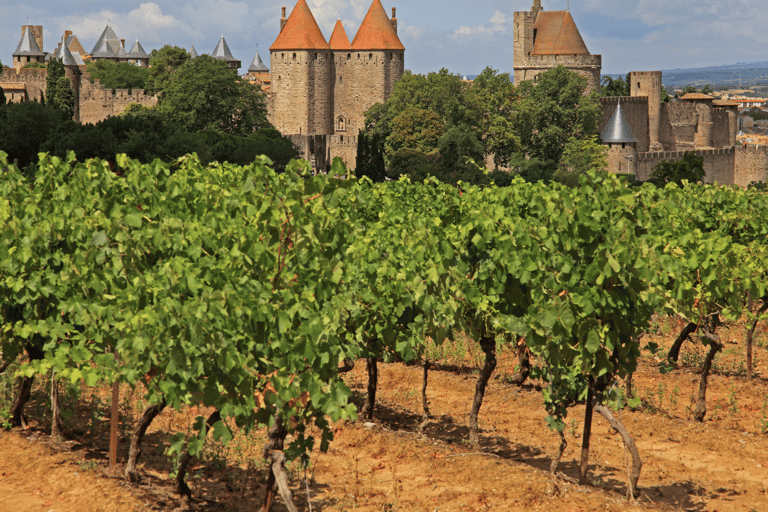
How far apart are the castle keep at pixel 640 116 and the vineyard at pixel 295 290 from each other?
47855 millimetres

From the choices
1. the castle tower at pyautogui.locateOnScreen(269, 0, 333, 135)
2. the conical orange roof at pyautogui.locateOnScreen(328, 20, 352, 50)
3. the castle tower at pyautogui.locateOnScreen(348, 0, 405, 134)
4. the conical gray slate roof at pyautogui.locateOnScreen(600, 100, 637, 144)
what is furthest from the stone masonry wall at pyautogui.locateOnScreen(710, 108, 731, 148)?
the castle tower at pyautogui.locateOnScreen(269, 0, 333, 135)

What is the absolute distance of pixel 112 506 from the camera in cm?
700

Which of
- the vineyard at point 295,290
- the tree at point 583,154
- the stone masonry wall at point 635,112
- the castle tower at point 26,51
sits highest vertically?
the castle tower at point 26,51

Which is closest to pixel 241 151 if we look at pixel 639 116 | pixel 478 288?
pixel 639 116

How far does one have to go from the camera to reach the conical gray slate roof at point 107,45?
329 feet

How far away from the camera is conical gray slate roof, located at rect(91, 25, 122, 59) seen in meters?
100

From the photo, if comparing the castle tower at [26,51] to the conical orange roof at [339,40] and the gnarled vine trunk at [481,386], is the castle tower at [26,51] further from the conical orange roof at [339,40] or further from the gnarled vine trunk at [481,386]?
the gnarled vine trunk at [481,386]

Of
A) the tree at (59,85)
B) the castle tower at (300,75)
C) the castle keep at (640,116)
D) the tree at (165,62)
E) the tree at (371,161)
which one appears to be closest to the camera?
the tree at (371,161)

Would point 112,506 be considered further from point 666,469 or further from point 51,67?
point 51,67

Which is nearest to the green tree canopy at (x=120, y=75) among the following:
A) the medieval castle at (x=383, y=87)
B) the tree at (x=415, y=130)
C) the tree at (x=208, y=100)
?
the medieval castle at (x=383, y=87)

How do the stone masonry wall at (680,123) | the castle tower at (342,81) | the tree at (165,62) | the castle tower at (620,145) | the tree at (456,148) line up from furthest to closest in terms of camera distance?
the tree at (165,62)
the stone masonry wall at (680,123)
the castle tower at (342,81)
the castle tower at (620,145)
the tree at (456,148)

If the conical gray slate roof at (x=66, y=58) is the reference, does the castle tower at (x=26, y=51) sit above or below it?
above

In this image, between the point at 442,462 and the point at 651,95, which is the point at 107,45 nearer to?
the point at 651,95

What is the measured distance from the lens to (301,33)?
61.0 meters
